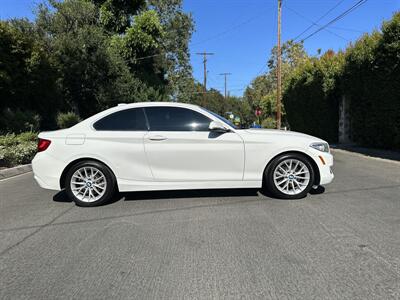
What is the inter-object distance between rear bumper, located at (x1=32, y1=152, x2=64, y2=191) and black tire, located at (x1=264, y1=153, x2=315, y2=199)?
11.0 ft

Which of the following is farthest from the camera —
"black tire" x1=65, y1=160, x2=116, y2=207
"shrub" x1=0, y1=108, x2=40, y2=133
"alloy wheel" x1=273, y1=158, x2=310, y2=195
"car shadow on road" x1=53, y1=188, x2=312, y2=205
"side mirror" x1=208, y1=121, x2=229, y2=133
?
"shrub" x1=0, y1=108, x2=40, y2=133

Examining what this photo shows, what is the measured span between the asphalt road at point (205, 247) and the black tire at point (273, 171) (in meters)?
0.17

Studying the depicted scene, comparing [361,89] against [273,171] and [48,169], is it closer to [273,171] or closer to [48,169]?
[273,171]

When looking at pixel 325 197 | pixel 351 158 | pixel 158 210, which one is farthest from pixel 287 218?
pixel 351 158

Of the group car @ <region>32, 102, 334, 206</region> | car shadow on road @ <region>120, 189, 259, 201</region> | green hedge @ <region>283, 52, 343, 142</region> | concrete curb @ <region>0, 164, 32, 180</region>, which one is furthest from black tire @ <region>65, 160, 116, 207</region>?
green hedge @ <region>283, 52, 343, 142</region>

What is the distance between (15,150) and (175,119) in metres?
7.04

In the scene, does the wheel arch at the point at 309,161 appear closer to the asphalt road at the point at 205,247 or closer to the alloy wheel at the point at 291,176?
the alloy wheel at the point at 291,176

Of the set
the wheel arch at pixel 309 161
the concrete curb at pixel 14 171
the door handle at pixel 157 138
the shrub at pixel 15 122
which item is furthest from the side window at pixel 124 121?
the shrub at pixel 15 122

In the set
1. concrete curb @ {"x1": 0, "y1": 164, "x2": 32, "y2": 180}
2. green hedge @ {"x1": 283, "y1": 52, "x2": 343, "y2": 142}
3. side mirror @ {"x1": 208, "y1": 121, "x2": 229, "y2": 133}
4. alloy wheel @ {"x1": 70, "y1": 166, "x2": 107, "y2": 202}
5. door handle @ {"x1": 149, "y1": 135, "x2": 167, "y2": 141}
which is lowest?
concrete curb @ {"x1": 0, "y1": 164, "x2": 32, "y2": 180}

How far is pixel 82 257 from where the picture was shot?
3801 mm

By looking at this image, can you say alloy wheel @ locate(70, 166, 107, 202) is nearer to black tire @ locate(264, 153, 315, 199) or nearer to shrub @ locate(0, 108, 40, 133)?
black tire @ locate(264, 153, 315, 199)

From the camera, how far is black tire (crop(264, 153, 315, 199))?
588 cm

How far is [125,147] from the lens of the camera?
A: 5.77m

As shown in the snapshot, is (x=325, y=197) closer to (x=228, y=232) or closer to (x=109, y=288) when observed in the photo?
(x=228, y=232)
